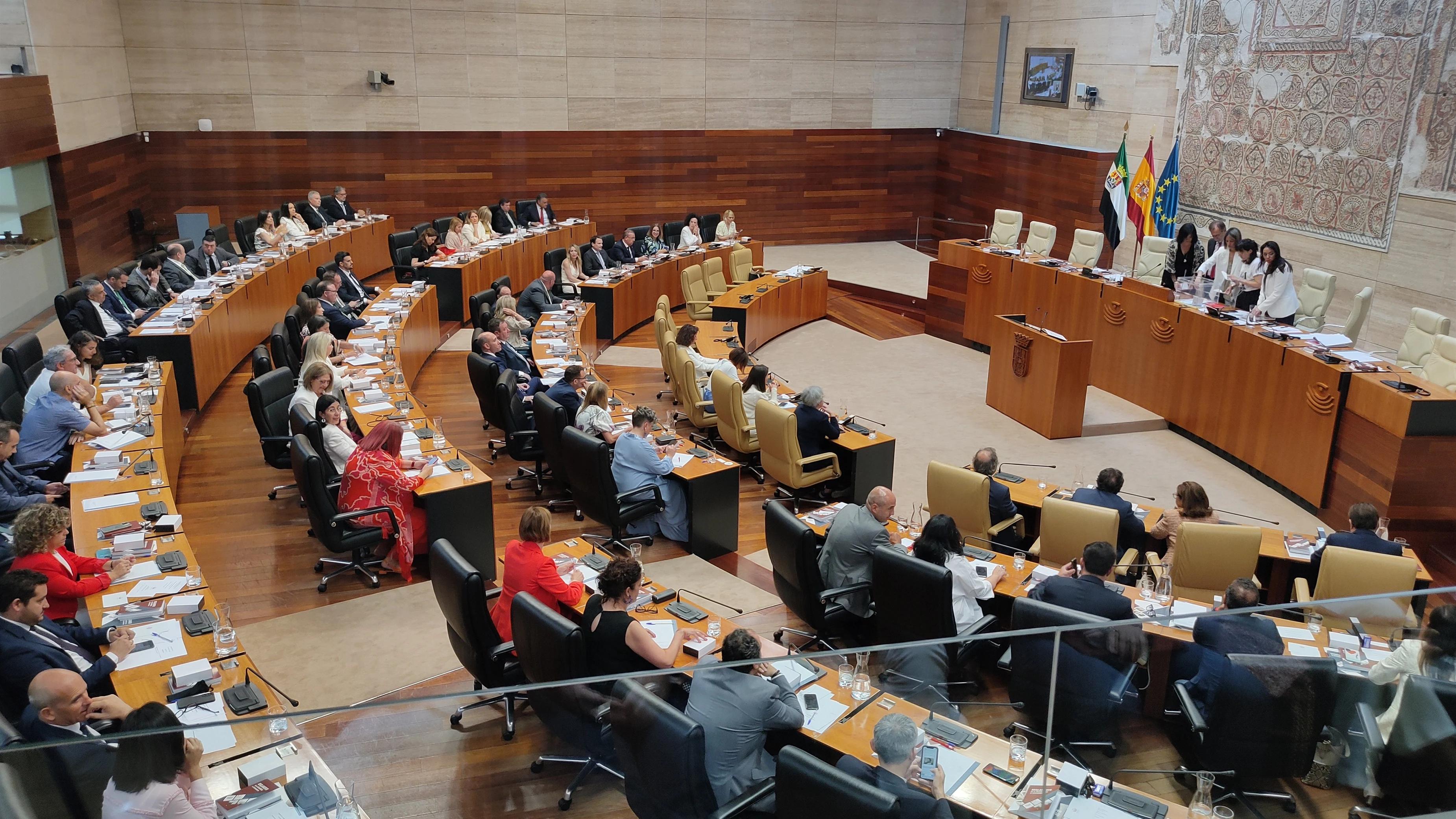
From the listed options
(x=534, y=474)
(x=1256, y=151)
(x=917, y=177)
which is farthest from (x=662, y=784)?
(x=917, y=177)

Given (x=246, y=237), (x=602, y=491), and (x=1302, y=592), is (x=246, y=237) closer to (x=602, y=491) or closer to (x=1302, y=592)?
(x=602, y=491)

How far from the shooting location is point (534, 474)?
8.52m

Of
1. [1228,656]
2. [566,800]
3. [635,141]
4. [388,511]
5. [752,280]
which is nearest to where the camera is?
[566,800]

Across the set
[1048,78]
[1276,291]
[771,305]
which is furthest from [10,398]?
[1048,78]

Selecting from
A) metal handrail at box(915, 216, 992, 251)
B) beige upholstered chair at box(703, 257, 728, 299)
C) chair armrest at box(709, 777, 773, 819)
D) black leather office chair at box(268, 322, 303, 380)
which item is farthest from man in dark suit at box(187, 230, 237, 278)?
metal handrail at box(915, 216, 992, 251)

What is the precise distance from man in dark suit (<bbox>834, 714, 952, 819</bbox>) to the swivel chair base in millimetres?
857

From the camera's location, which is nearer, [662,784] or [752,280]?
[662,784]

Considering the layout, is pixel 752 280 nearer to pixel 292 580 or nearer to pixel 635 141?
pixel 635 141

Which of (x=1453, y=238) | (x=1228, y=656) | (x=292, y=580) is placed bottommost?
(x=292, y=580)

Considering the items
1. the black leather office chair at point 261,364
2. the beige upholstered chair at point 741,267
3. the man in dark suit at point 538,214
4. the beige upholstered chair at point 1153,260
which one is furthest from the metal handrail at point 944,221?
the black leather office chair at point 261,364

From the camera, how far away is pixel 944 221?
65.8ft

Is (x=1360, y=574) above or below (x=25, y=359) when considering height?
below

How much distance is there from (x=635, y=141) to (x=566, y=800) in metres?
15.5

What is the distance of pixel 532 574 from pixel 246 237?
10.1 metres
